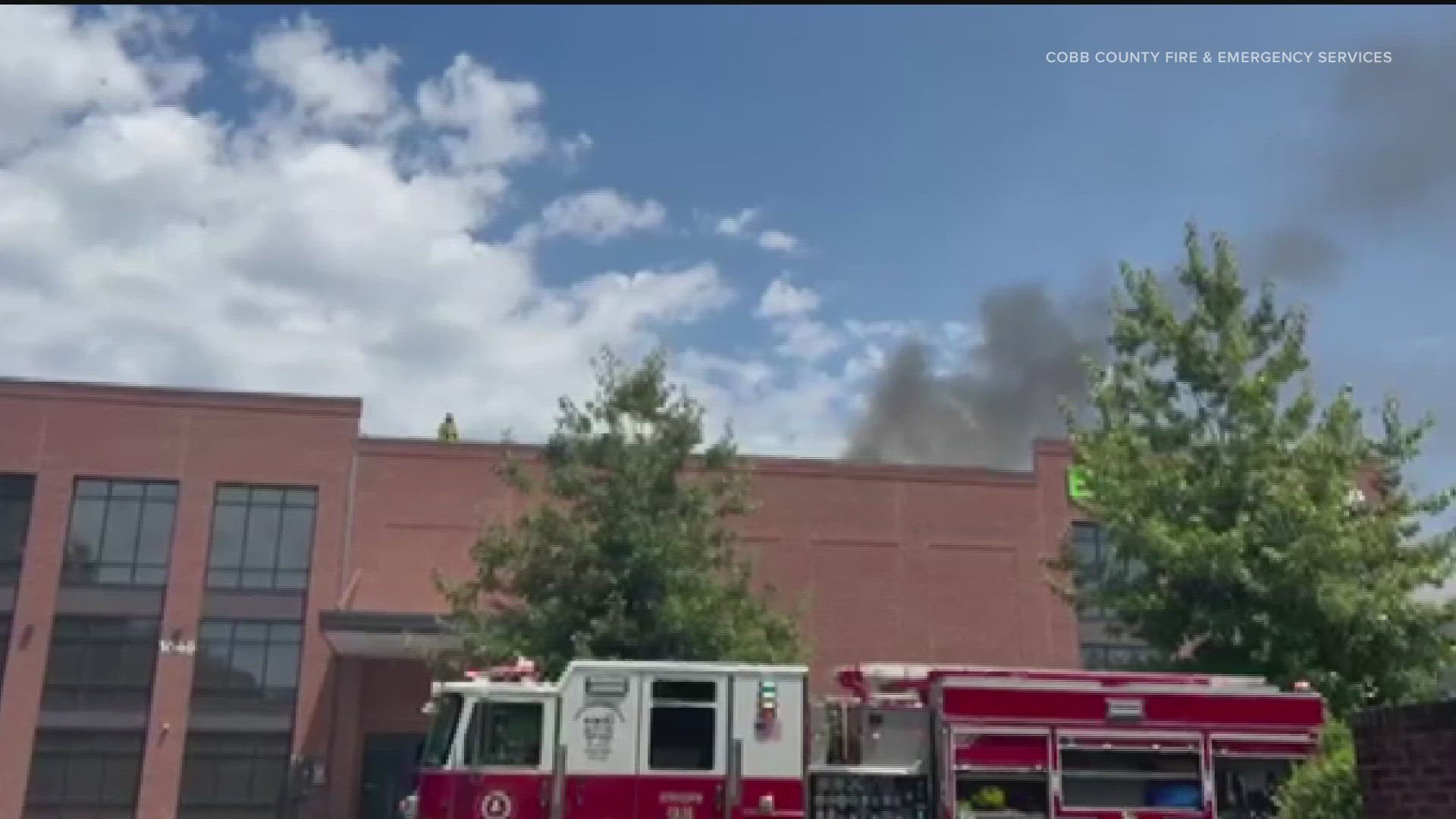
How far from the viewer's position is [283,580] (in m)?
31.9

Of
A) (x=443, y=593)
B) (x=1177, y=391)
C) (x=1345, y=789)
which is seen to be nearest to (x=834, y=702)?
(x=1345, y=789)

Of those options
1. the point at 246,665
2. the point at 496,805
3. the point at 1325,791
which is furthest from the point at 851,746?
the point at 246,665

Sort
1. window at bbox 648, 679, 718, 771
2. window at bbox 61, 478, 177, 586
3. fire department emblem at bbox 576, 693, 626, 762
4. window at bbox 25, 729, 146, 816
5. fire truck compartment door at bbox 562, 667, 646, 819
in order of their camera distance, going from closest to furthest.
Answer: fire truck compartment door at bbox 562, 667, 646, 819 < fire department emblem at bbox 576, 693, 626, 762 < window at bbox 648, 679, 718, 771 < window at bbox 25, 729, 146, 816 < window at bbox 61, 478, 177, 586

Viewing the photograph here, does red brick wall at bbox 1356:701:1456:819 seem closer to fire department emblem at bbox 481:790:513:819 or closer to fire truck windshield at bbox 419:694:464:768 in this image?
fire department emblem at bbox 481:790:513:819

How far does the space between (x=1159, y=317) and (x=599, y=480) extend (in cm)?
872

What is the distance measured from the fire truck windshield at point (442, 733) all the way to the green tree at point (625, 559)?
7373 mm

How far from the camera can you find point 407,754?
32.0 m

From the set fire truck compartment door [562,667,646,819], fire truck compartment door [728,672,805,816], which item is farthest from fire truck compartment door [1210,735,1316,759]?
fire truck compartment door [562,667,646,819]

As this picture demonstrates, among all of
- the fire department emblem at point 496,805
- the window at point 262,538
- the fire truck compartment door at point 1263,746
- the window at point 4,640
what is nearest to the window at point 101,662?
the window at point 4,640

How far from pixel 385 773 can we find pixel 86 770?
6543 millimetres

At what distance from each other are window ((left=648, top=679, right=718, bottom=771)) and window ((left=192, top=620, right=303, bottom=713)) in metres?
22.0

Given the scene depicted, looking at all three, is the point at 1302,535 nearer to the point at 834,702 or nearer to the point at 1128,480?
the point at 1128,480

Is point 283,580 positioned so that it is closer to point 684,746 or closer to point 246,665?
point 246,665

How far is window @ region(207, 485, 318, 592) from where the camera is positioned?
105 ft
